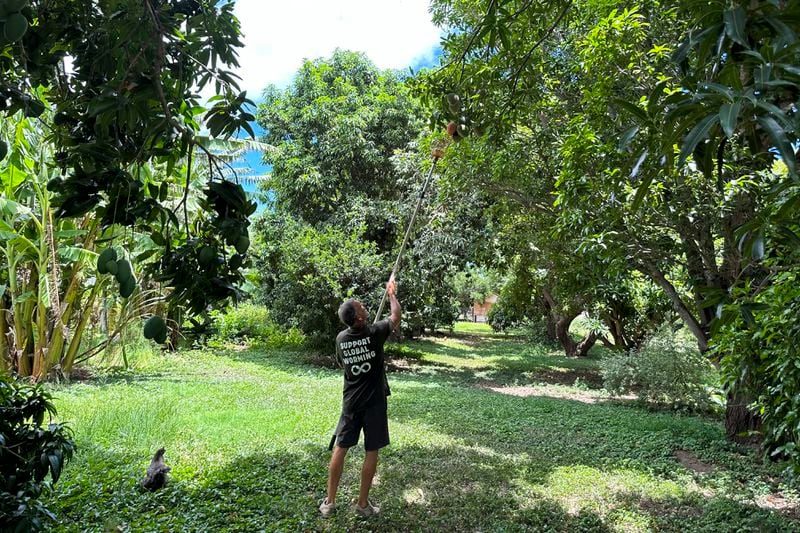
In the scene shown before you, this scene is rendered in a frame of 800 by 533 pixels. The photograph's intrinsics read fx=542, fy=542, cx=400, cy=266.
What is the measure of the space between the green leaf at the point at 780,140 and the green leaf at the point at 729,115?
0.17 feet

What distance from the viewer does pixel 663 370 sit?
8.62 meters

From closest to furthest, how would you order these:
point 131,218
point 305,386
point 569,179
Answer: point 131,218, point 569,179, point 305,386

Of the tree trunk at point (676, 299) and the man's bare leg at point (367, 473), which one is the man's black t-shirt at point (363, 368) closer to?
the man's bare leg at point (367, 473)

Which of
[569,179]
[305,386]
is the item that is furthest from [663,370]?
[305,386]

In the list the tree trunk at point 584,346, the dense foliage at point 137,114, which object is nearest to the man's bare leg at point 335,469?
the dense foliage at point 137,114

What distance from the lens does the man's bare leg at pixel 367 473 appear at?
3639 mm

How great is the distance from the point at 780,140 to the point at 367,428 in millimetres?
3226

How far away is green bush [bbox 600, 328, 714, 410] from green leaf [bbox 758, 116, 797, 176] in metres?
8.42

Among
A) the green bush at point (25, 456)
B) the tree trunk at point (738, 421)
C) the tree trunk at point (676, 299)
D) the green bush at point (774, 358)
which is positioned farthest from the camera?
the tree trunk at point (676, 299)

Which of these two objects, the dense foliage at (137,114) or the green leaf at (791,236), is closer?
the green leaf at (791,236)

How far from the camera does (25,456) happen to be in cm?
224

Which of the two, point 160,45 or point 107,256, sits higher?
point 160,45

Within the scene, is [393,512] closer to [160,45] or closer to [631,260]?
[160,45]

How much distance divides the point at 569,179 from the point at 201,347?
1164 centimetres
